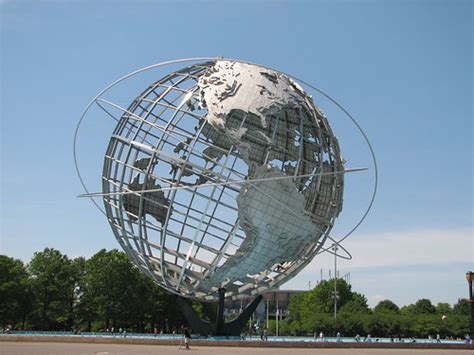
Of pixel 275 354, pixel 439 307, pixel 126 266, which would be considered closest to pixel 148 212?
pixel 275 354

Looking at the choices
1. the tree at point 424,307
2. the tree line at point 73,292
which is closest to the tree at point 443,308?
the tree at point 424,307

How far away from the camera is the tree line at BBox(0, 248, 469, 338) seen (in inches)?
1610

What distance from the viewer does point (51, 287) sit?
40.7 meters

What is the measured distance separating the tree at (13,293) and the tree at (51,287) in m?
0.90

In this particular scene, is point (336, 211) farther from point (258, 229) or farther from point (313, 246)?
point (258, 229)

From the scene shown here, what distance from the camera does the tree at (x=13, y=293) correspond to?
134 ft

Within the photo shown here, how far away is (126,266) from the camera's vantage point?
41.8 metres

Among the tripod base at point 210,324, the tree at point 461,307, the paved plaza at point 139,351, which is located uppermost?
the tree at point 461,307

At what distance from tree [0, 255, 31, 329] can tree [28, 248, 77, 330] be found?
899 millimetres

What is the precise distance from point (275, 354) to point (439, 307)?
63254 mm

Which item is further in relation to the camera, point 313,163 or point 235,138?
point 313,163

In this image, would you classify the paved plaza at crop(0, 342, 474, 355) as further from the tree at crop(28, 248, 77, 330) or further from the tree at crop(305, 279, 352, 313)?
the tree at crop(305, 279, 352, 313)

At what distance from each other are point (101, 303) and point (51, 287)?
394 centimetres

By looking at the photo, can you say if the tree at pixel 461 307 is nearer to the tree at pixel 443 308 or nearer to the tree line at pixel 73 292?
the tree at pixel 443 308
